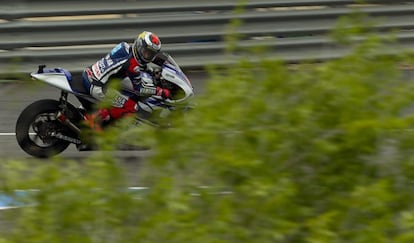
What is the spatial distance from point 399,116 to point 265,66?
608 mm

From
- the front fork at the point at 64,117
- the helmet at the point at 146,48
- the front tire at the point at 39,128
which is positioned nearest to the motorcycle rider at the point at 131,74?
the helmet at the point at 146,48

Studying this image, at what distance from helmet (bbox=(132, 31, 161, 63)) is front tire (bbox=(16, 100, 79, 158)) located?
1.02 m

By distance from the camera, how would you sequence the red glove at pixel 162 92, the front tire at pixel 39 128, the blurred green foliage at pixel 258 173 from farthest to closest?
the red glove at pixel 162 92 → the front tire at pixel 39 128 → the blurred green foliage at pixel 258 173

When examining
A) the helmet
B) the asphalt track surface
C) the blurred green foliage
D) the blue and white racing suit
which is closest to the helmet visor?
the helmet

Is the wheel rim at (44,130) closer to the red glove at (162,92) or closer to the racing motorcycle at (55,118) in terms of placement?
the racing motorcycle at (55,118)

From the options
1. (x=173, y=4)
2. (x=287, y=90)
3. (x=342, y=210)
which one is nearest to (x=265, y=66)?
(x=287, y=90)

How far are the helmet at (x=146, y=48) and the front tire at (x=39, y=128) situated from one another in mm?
1018

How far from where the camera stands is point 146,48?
939cm

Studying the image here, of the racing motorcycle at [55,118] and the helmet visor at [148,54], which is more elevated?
the helmet visor at [148,54]

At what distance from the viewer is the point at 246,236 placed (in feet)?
11.0

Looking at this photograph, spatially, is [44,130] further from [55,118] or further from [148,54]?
[148,54]

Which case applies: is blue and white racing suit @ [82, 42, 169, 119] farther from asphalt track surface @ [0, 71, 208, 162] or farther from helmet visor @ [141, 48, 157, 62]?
asphalt track surface @ [0, 71, 208, 162]

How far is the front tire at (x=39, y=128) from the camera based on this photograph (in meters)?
9.29

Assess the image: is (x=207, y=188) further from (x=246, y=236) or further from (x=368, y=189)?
(x=368, y=189)
